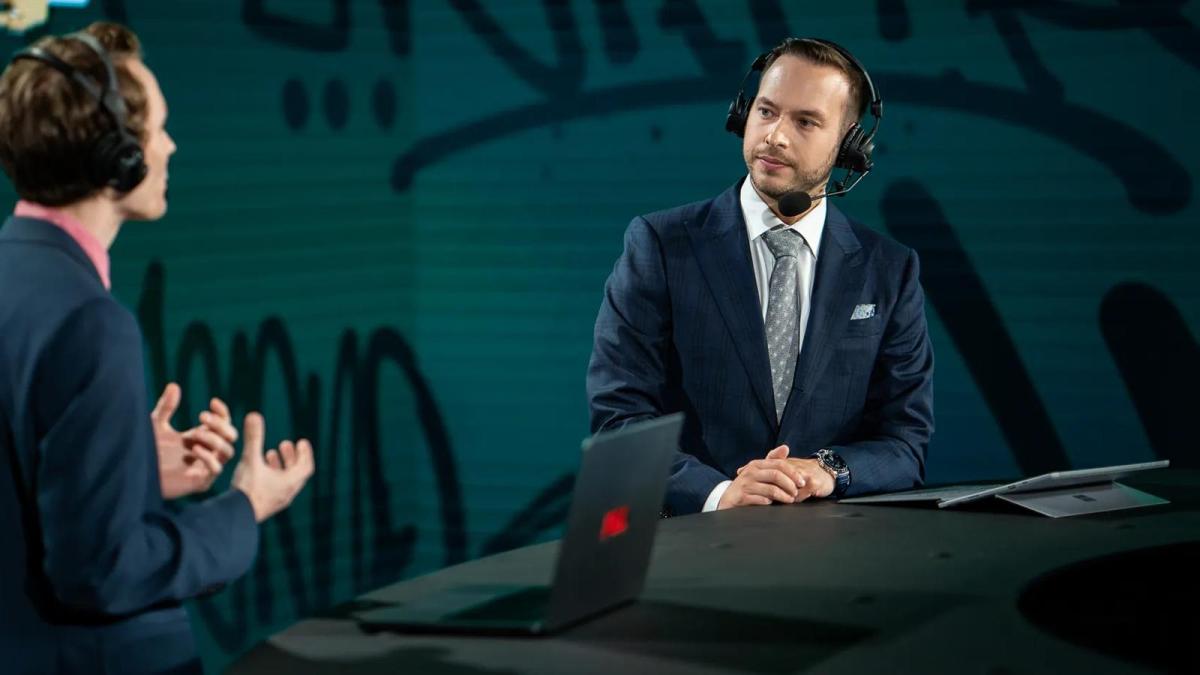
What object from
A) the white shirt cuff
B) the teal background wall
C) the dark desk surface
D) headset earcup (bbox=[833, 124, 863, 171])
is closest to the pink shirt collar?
the dark desk surface

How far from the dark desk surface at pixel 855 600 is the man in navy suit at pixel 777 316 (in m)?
0.48

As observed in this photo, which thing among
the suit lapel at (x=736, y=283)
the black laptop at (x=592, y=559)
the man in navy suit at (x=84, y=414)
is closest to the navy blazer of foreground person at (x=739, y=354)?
the suit lapel at (x=736, y=283)

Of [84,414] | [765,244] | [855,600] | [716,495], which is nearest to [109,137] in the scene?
[84,414]

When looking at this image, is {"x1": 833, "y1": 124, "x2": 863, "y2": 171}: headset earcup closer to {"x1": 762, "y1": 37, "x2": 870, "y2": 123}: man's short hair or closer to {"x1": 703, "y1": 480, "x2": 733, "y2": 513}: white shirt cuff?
{"x1": 762, "y1": 37, "x2": 870, "y2": 123}: man's short hair

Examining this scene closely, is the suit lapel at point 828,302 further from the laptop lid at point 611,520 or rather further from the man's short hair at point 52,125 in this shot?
the man's short hair at point 52,125

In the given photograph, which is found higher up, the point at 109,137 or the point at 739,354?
the point at 109,137

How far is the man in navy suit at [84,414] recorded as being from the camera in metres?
1.62

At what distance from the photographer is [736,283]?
3.11 metres

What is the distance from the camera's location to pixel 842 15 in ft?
14.8

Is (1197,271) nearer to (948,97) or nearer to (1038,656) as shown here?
(948,97)

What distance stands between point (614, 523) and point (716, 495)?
40.0 inches

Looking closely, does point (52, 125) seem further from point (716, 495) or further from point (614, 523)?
point (716, 495)

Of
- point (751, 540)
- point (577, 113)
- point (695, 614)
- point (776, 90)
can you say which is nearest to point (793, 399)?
point (776, 90)

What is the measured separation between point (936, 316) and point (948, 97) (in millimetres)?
607
